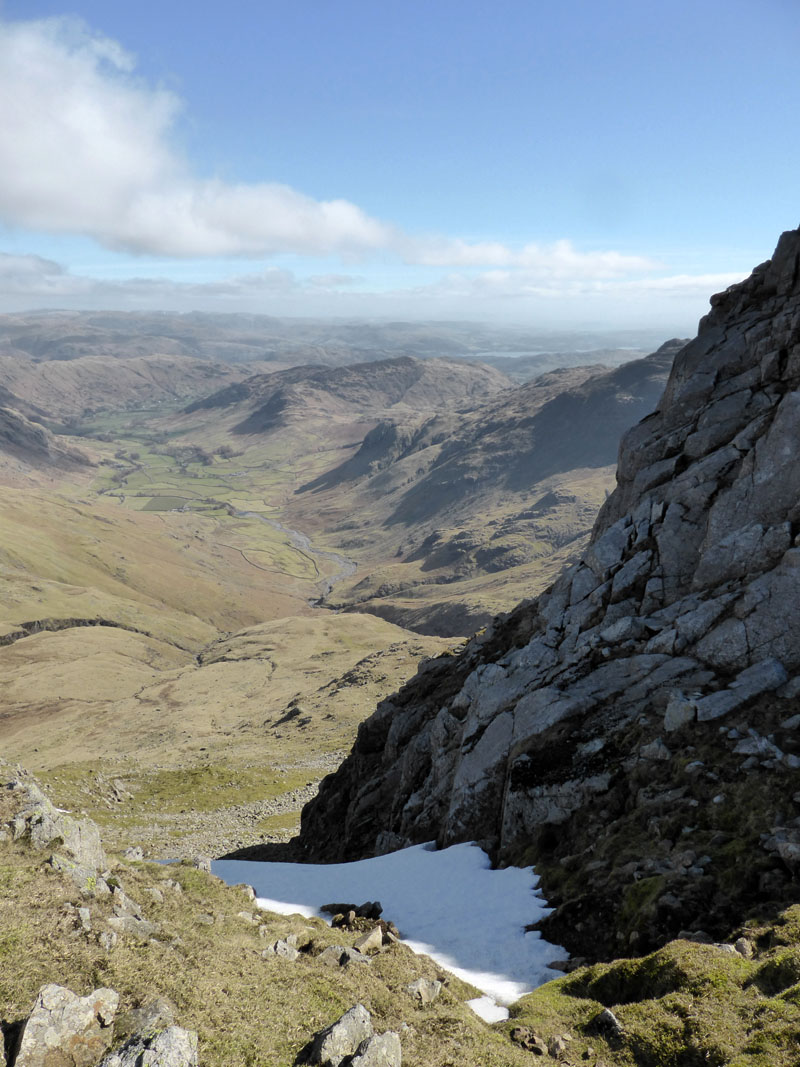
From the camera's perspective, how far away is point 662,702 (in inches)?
1351

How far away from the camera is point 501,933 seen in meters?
27.2

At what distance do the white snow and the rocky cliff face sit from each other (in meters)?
1.54

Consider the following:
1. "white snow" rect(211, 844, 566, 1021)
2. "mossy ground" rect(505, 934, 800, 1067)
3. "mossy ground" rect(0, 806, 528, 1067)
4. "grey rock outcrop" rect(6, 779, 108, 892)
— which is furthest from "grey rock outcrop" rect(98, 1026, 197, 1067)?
"white snow" rect(211, 844, 566, 1021)

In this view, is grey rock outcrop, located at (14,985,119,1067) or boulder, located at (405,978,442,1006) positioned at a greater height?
grey rock outcrop, located at (14,985,119,1067)

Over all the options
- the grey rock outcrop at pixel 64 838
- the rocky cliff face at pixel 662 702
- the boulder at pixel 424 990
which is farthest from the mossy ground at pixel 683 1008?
the grey rock outcrop at pixel 64 838

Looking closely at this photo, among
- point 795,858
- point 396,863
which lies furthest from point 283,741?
point 795,858

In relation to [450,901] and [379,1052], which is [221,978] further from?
[450,901]

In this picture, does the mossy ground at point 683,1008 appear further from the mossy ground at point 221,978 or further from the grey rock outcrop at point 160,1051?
the grey rock outcrop at point 160,1051

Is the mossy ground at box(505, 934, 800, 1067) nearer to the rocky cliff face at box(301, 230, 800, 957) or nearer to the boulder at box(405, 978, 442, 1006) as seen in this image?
the boulder at box(405, 978, 442, 1006)

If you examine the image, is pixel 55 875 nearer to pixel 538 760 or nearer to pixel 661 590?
pixel 538 760

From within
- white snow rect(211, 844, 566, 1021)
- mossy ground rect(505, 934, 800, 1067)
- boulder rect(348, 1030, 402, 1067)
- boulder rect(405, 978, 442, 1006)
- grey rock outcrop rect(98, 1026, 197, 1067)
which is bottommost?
white snow rect(211, 844, 566, 1021)

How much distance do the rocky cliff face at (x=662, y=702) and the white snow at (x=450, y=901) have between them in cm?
154

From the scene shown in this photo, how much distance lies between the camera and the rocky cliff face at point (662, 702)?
25.9 metres

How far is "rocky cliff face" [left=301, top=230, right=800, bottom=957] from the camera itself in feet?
84.9
